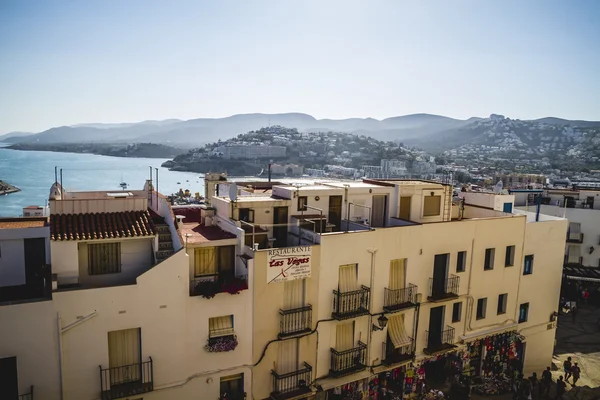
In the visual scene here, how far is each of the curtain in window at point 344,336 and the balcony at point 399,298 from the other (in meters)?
1.78

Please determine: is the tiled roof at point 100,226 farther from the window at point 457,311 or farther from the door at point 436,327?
the window at point 457,311

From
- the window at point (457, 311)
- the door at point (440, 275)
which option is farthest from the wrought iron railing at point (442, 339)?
the door at point (440, 275)

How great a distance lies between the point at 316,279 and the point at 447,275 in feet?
24.3

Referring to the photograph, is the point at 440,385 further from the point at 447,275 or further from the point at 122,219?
the point at 122,219

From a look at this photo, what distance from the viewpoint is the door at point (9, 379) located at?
12.0 meters

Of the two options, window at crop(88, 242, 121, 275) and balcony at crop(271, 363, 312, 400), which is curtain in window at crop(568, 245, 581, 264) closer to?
balcony at crop(271, 363, 312, 400)

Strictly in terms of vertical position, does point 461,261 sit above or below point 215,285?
below

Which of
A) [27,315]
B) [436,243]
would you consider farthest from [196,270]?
[436,243]

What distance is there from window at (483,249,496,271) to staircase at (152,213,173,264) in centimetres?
1525

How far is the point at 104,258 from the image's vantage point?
565 inches

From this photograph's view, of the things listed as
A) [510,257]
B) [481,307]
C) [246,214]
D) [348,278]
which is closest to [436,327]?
[481,307]

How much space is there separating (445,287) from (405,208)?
4.17m

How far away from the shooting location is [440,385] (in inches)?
871

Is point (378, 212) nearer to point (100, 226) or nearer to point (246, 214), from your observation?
point (246, 214)
